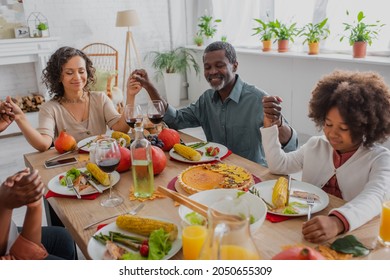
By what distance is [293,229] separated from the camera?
1.06 m

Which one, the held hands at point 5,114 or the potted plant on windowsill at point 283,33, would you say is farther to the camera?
the potted plant on windowsill at point 283,33

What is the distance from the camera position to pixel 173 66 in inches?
221

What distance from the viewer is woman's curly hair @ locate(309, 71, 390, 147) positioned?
1.28m

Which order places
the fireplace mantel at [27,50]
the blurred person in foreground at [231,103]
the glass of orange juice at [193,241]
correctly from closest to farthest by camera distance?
the glass of orange juice at [193,241]
the blurred person in foreground at [231,103]
the fireplace mantel at [27,50]

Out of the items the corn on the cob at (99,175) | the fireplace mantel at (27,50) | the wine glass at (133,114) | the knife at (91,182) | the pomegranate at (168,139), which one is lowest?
the knife at (91,182)

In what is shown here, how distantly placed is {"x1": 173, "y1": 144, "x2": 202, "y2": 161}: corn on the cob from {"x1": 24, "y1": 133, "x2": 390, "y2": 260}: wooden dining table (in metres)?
0.04

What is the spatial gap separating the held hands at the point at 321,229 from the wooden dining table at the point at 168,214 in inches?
0.8

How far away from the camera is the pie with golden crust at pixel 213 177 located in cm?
130

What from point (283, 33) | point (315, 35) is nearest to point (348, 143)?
point (315, 35)

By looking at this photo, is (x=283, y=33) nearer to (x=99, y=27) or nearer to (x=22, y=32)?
(x=99, y=27)

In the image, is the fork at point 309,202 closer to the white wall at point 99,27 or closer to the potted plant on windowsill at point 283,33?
the potted plant on windowsill at point 283,33

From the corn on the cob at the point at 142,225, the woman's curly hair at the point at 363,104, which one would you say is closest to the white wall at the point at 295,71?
the woman's curly hair at the point at 363,104

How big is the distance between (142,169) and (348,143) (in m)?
0.73
